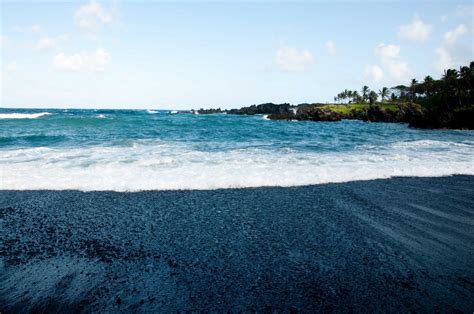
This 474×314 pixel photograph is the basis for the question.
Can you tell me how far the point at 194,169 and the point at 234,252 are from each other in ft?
23.0

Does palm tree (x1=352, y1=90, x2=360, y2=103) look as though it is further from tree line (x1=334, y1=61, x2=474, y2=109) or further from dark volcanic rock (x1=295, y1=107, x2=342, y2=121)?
dark volcanic rock (x1=295, y1=107, x2=342, y2=121)

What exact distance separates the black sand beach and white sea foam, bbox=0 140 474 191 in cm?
132

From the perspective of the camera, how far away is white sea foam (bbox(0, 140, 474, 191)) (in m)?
9.56

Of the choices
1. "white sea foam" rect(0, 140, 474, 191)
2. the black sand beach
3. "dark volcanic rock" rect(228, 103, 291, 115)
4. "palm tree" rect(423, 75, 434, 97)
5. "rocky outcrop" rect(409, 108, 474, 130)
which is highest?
"palm tree" rect(423, 75, 434, 97)

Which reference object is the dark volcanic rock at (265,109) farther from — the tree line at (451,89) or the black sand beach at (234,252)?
the black sand beach at (234,252)

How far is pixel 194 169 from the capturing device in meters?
11.7

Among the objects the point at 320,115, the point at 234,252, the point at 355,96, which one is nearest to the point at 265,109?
the point at 355,96

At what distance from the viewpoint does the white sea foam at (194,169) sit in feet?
31.4

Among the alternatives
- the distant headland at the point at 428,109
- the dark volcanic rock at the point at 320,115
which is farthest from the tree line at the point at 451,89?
the dark volcanic rock at the point at 320,115

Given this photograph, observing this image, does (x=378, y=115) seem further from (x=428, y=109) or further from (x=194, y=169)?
(x=194, y=169)

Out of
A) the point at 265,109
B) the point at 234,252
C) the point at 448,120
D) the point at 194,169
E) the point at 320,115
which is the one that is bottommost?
the point at 234,252

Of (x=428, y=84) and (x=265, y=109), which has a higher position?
(x=428, y=84)

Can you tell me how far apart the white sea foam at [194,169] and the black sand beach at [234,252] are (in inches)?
51.9

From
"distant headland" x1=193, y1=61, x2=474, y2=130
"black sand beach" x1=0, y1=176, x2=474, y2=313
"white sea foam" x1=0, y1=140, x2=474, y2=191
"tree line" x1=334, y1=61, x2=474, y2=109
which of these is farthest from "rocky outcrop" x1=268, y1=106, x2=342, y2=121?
"black sand beach" x1=0, y1=176, x2=474, y2=313
